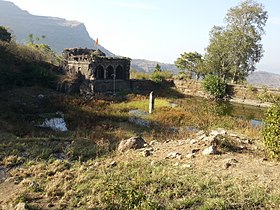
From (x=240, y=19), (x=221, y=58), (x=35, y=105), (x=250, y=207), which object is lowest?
(x=35, y=105)

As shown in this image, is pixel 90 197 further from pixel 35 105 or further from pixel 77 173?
pixel 35 105

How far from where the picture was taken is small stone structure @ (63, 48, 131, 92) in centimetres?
4112

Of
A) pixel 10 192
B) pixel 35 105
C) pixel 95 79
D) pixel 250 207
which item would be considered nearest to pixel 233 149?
pixel 250 207

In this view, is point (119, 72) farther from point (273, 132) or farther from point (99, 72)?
point (273, 132)

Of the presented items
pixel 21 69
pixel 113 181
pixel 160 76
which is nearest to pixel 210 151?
pixel 113 181

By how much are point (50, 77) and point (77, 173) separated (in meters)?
30.3

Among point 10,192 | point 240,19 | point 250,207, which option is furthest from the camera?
point 240,19

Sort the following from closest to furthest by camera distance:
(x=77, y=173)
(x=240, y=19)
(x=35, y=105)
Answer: (x=77, y=173), (x=35, y=105), (x=240, y=19)

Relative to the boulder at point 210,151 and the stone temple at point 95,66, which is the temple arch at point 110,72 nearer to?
the stone temple at point 95,66

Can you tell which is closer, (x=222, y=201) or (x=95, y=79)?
(x=222, y=201)

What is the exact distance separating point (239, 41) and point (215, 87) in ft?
28.8

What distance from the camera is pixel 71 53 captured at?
157 feet

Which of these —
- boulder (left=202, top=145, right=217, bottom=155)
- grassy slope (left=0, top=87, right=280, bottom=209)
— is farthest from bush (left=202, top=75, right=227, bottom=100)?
boulder (left=202, top=145, right=217, bottom=155)

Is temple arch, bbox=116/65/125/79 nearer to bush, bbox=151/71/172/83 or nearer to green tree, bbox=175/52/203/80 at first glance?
bush, bbox=151/71/172/83
